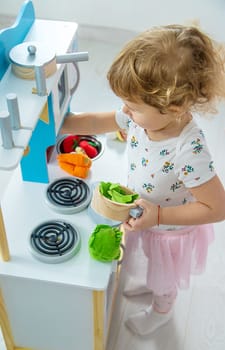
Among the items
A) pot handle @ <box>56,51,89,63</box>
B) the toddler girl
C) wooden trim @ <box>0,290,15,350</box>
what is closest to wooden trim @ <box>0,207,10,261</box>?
wooden trim @ <box>0,290,15,350</box>

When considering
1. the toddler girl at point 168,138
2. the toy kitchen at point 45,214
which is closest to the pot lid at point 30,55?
the toy kitchen at point 45,214

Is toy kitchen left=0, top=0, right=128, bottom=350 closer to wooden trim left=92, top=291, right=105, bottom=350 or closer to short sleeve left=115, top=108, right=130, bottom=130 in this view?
wooden trim left=92, top=291, right=105, bottom=350

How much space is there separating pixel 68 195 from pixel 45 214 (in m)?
0.07

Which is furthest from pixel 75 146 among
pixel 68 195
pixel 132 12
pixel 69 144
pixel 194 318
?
pixel 132 12

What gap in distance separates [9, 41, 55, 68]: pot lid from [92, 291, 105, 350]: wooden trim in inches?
19.4

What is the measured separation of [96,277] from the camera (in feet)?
3.47

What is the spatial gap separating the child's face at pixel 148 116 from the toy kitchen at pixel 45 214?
18 centimetres

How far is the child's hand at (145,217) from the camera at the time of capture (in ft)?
3.41

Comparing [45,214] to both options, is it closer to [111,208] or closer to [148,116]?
[111,208]

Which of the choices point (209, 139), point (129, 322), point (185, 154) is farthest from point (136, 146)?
point (209, 139)

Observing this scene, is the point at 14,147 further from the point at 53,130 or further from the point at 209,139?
the point at 209,139

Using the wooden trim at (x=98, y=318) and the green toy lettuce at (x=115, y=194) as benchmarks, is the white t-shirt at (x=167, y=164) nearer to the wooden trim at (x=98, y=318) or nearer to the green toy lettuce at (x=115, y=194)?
the green toy lettuce at (x=115, y=194)

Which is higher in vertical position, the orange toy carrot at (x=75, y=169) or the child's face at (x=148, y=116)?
the child's face at (x=148, y=116)

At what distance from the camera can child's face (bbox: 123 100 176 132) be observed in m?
0.95
